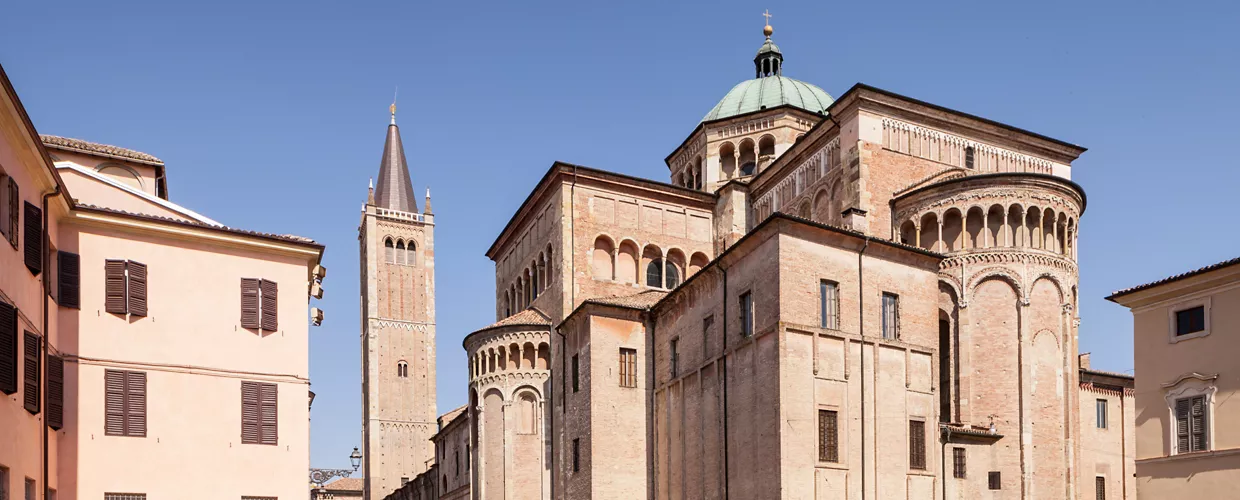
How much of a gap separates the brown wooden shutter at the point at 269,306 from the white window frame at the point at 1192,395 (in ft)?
68.6

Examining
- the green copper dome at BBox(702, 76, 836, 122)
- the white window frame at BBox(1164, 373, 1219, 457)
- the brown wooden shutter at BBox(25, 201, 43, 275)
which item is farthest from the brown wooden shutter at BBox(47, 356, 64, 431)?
the green copper dome at BBox(702, 76, 836, 122)

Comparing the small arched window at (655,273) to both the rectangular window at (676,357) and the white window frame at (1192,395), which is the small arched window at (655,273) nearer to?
the rectangular window at (676,357)

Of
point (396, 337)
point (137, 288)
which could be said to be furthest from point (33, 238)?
point (396, 337)

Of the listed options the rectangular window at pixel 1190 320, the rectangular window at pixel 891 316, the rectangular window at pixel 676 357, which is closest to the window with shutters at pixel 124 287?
the rectangular window at pixel 676 357

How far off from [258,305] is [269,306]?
220mm

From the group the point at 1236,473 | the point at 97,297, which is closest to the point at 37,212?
the point at 97,297

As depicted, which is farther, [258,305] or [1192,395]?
[1192,395]

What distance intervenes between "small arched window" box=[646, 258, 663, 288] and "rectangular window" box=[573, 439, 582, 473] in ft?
23.5

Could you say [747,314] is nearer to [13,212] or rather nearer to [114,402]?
[114,402]

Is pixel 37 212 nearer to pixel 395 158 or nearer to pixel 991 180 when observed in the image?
pixel 991 180

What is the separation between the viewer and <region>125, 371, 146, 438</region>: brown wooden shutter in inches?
811

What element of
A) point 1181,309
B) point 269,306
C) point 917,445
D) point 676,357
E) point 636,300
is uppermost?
point 636,300

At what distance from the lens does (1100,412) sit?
41438 millimetres

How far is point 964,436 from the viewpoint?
98.8 ft
